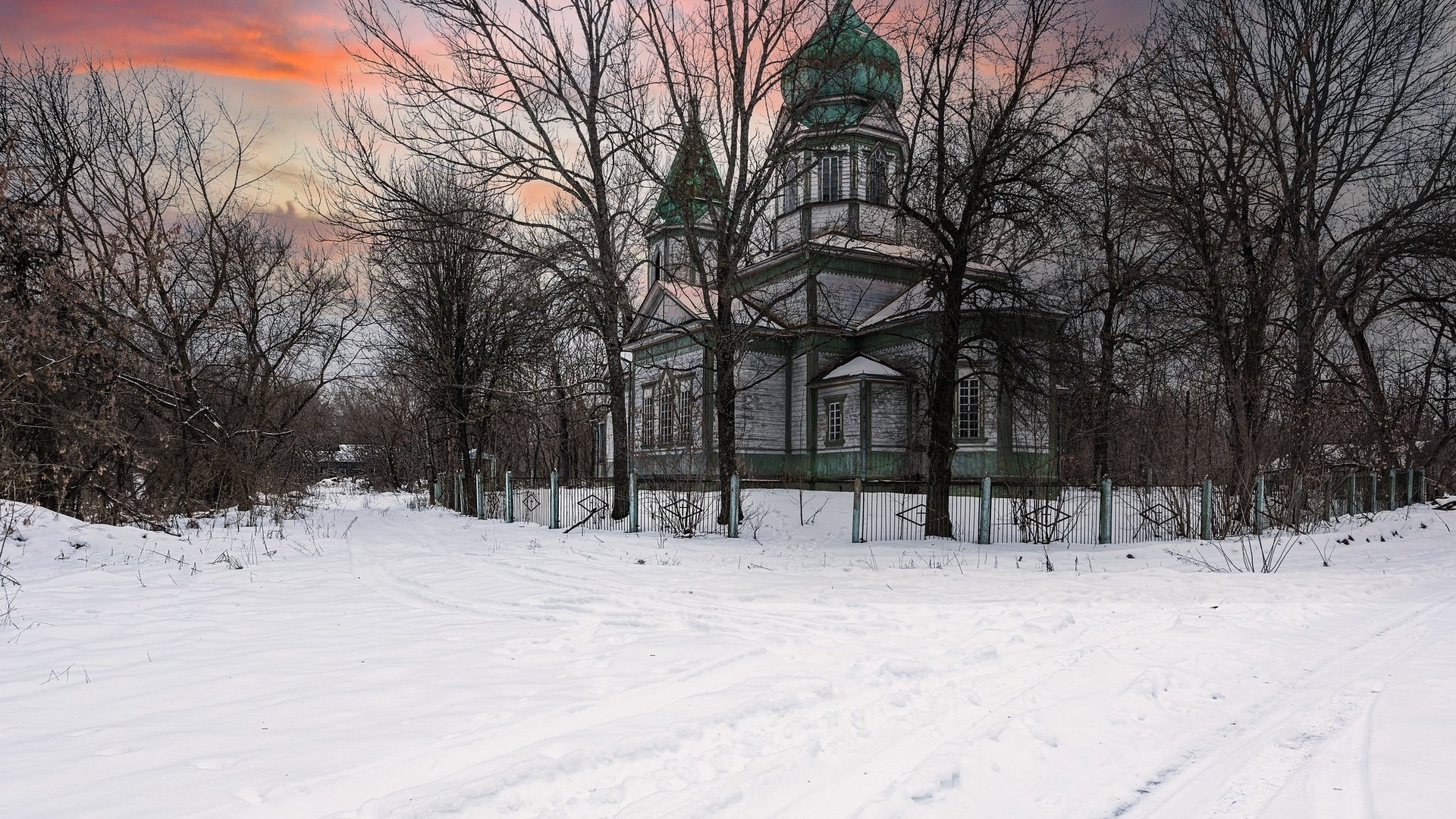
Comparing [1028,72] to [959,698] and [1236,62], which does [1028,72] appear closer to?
[1236,62]

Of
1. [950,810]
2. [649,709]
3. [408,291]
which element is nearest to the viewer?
[950,810]

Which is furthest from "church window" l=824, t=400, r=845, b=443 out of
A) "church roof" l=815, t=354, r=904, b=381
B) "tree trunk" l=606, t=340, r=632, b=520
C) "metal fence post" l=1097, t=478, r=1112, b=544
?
"metal fence post" l=1097, t=478, r=1112, b=544

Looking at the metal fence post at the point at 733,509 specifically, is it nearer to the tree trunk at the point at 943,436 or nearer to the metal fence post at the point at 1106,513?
the tree trunk at the point at 943,436

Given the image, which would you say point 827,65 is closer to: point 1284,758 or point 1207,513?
point 1207,513

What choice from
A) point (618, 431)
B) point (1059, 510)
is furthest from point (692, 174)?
point (1059, 510)

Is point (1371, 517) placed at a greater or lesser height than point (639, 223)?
lesser

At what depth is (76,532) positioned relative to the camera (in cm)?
1124

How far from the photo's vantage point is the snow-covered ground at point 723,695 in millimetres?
3439

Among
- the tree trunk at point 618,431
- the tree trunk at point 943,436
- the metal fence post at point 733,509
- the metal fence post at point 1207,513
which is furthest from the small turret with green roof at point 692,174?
the metal fence post at point 1207,513

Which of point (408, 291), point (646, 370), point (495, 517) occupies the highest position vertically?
point (408, 291)

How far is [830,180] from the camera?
94.4 ft

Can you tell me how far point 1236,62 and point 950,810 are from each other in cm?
2053

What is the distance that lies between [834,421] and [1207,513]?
13.0 metres

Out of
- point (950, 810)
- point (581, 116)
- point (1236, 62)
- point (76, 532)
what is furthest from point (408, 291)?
point (950, 810)
